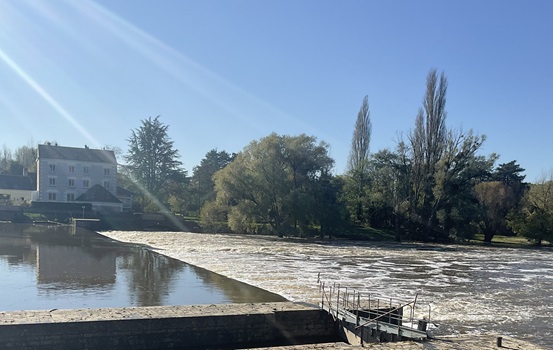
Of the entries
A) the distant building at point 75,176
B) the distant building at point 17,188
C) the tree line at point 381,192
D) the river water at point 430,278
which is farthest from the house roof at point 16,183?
the river water at point 430,278

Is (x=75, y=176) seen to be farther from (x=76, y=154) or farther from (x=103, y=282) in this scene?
(x=103, y=282)

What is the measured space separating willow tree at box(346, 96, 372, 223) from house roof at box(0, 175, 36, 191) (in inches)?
2070

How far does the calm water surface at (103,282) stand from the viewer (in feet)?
57.1

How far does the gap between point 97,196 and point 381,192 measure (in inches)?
1621

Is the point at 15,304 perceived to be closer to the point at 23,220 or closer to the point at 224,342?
the point at 224,342

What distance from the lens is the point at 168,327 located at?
12547 millimetres

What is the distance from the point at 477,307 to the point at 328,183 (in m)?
41.5

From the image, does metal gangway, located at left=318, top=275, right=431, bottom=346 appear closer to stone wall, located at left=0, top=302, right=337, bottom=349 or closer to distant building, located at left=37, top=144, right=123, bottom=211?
stone wall, located at left=0, top=302, right=337, bottom=349

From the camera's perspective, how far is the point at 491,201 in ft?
216

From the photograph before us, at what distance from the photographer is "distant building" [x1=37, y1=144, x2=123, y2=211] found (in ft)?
239

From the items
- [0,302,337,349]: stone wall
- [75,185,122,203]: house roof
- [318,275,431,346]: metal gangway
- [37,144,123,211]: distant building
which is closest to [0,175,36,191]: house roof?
[37,144,123,211]: distant building

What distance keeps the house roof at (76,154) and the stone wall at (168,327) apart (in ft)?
222

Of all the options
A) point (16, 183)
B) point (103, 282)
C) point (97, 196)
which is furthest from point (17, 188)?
point (103, 282)

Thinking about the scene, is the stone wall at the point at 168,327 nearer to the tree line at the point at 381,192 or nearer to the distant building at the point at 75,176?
the tree line at the point at 381,192
